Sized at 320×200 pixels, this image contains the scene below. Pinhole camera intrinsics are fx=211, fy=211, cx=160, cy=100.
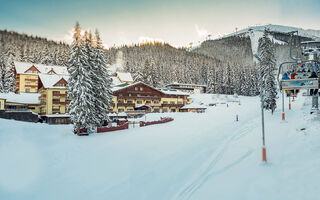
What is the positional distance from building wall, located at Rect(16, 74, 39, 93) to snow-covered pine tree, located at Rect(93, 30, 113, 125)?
4260 centimetres

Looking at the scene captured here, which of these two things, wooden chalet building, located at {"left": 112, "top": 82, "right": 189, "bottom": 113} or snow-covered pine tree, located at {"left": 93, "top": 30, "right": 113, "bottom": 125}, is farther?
wooden chalet building, located at {"left": 112, "top": 82, "right": 189, "bottom": 113}

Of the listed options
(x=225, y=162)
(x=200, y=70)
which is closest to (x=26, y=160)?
(x=225, y=162)

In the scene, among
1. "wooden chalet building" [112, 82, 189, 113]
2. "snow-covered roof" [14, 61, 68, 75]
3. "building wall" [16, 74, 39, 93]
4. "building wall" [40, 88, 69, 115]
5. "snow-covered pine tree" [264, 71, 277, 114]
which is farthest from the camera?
"snow-covered roof" [14, 61, 68, 75]

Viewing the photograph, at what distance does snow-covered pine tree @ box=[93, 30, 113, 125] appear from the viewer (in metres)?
34.0

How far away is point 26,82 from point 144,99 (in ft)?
131

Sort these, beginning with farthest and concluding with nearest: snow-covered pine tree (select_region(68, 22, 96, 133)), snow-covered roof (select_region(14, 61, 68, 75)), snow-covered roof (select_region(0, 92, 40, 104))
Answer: snow-covered roof (select_region(14, 61, 68, 75)), snow-covered roof (select_region(0, 92, 40, 104)), snow-covered pine tree (select_region(68, 22, 96, 133))

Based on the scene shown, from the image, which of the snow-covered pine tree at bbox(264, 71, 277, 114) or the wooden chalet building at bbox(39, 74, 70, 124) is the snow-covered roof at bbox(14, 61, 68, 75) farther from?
the snow-covered pine tree at bbox(264, 71, 277, 114)

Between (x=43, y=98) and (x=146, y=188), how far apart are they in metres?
51.2

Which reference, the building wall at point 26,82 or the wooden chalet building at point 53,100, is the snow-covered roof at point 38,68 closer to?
the building wall at point 26,82

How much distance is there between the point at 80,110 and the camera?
1201 inches

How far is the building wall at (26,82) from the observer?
68250 mm

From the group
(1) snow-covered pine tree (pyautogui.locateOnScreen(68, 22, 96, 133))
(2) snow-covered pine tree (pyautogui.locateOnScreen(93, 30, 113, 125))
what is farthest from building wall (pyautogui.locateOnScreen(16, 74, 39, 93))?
(1) snow-covered pine tree (pyautogui.locateOnScreen(68, 22, 96, 133))

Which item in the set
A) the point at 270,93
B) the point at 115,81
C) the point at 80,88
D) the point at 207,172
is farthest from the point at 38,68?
the point at 207,172

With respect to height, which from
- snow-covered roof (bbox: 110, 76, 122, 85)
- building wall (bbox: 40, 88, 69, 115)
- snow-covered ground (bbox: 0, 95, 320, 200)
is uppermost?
snow-covered roof (bbox: 110, 76, 122, 85)
